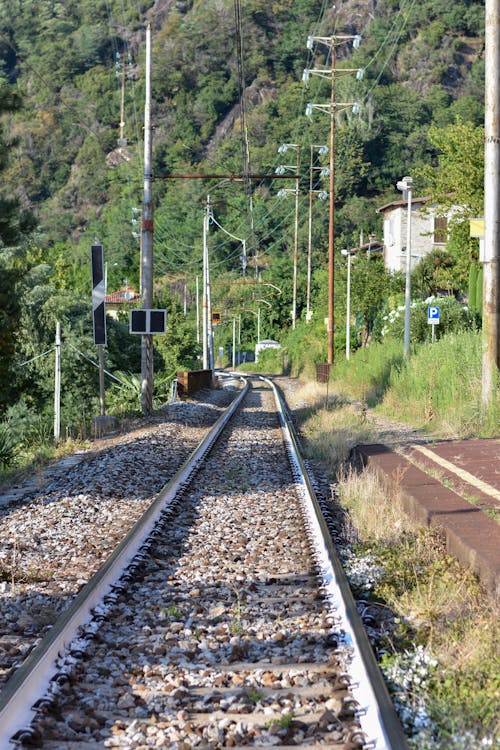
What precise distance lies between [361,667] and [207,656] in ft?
3.23

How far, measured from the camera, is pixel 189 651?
5805 mm

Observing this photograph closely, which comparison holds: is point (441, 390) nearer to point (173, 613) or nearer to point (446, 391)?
point (446, 391)

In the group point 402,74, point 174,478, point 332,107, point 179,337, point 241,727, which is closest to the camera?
point 241,727

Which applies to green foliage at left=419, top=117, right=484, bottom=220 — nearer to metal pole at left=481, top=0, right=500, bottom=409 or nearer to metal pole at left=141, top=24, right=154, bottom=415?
metal pole at left=141, top=24, right=154, bottom=415

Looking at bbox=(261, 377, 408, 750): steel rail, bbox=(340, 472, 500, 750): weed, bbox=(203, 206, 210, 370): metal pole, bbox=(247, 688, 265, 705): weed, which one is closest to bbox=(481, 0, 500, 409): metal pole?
bbox=(261, 377, 408, 750): steel rail

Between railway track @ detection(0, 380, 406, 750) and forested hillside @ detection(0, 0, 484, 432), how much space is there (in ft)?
92.2

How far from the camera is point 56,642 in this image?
5.59 m

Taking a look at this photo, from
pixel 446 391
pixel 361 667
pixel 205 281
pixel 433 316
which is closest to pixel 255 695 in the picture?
pixel 361 667

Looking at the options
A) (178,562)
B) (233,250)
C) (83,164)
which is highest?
(83,164)

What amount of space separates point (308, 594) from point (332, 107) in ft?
128

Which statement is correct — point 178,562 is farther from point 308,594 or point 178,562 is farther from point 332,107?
point 332,107

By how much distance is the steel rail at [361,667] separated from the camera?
14.3ft

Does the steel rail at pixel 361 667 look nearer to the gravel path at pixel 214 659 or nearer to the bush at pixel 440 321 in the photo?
the gravel path at pixel 214 659

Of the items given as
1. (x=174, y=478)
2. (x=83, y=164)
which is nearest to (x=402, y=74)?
(x=83, y=164)
